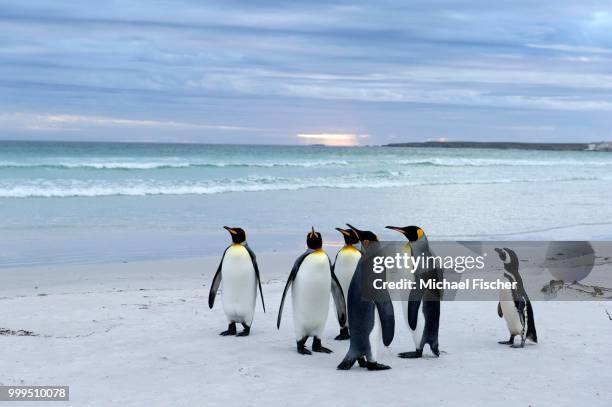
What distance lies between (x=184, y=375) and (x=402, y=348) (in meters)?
1.77

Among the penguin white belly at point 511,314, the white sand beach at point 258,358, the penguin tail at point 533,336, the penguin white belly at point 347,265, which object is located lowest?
the white sand beach at point 258,358

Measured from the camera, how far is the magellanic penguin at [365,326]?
17.2 ft

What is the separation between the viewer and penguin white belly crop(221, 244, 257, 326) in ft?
21.2

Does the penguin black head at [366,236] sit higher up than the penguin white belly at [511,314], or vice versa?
the penguin black head at [366,236]

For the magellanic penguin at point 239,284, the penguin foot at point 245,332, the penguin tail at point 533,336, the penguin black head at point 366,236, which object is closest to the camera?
the penguin black head at point 366,236

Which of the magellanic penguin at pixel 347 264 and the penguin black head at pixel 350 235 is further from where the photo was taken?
the magellanic penguin at pixel 347 264

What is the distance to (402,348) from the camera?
599 centimetres

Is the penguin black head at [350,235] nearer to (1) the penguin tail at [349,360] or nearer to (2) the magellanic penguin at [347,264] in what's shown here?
(2) the magellanic penguin at [347,264]

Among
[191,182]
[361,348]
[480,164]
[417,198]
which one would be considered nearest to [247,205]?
[417,198]

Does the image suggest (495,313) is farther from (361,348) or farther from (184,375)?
(184,375)

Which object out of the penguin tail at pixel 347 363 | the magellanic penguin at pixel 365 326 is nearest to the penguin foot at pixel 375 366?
the magellanic penguin at pixel 365 326

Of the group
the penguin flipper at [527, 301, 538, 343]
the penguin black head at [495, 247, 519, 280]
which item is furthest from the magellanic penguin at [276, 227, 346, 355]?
the penguin flipper at [527, 301, 538, 343]

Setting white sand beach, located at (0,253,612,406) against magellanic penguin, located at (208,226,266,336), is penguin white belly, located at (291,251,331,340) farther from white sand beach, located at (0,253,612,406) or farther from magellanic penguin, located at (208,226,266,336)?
magellanic penguin, located at (208,226,266,336)

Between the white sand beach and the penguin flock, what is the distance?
0.47 feet
